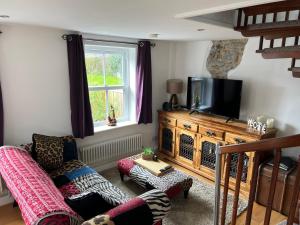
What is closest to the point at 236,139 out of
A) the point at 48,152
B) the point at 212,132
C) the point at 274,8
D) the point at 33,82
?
the point at 212,132

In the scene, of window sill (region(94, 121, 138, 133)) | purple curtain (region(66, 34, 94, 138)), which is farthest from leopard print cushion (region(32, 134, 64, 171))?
window sill (region(94, 121, 138, 133))

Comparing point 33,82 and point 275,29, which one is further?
point 33,82

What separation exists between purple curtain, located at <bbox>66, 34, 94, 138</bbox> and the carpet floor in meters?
0.91

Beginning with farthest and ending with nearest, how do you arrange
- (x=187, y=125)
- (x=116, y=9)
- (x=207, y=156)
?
1. (x=187, y=125)
2. (x=207, y=156)
3. (x=116, y=9)

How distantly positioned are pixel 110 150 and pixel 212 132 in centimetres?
174

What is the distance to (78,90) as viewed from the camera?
318 cm

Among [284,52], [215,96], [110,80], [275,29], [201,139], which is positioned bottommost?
[201,139]

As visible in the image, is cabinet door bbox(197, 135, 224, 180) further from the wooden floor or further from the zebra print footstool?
the wooden floor

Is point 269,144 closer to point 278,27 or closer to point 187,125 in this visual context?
point 278,27

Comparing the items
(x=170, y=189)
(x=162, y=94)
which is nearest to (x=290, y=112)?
(x=170, y=189)

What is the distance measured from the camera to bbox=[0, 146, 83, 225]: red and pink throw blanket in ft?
4.50

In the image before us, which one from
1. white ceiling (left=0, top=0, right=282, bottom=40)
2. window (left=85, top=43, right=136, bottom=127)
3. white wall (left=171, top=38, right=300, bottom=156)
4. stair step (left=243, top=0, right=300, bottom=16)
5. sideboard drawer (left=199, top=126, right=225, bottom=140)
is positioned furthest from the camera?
window (left=85, top=43, right=136, bottom=127)

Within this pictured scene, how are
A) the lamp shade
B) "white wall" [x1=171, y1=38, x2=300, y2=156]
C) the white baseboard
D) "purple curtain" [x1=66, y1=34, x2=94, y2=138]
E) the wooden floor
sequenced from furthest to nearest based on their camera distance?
1. the lamp shade
2. "purple curtain" [x1=66, y1=34, x2=94, y2=138]
3. "white wall" [x1=171, y1=38, x2=300, y2=156]
4. the white baseboard
5. the wooden floor

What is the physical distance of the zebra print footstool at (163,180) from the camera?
2625 millimetres
